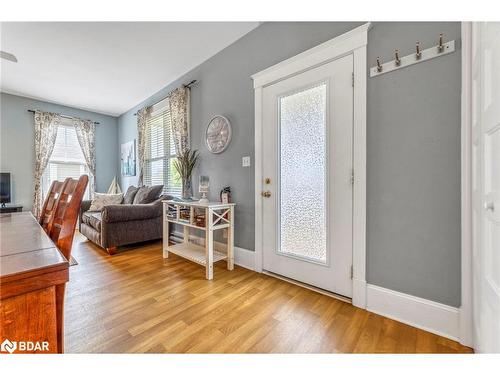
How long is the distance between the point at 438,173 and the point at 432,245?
44 centimetres

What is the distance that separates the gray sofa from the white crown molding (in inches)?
85.5

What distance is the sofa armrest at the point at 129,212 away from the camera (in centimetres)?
272

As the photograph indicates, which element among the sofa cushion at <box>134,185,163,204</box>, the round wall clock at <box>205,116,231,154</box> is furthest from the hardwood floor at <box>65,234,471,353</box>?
the round wall clock at <box>205,116,231,154</box>

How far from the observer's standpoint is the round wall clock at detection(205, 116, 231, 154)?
2520 millimetres

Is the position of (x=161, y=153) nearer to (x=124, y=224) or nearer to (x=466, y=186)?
(x=124, y=224)

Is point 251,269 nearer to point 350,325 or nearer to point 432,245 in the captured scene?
point 350,325

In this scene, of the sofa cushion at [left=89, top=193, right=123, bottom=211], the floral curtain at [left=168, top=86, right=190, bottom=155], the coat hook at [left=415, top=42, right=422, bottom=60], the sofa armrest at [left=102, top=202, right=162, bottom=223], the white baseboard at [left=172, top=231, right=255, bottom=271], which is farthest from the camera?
the sofa cushion at [left=89, top=193, right=123, bottom=211]

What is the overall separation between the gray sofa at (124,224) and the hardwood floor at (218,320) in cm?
66

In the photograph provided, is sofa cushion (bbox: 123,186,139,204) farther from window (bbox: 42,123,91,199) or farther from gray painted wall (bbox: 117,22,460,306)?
gray painted wall (bbox: 117,22,460,306)

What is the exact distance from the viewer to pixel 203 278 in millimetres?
2068

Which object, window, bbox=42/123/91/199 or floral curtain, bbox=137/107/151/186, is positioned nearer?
floral curtain, bbox=137/107/151/186

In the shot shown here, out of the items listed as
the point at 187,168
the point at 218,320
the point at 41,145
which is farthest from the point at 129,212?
the point at 41,145

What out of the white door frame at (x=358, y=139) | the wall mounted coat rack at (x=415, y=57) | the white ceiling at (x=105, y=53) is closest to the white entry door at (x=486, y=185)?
the wall mounted coat rack at (x=415, y=57)
